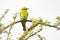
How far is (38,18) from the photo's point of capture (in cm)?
140

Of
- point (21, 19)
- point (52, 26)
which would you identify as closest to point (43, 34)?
point (52, 26)

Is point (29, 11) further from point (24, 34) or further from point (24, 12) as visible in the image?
point (24, 34)

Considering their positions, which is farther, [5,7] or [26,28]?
[5,7]

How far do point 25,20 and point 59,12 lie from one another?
0.29 metres

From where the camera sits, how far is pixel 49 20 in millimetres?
1385

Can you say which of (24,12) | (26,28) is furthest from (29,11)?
(26,28)

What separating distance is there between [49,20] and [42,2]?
0.59ft

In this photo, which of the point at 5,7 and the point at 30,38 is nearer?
the point at 30,38

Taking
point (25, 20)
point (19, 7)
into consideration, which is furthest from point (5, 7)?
point (25, 20)

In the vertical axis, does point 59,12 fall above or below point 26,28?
above

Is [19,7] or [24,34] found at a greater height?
[19,7]

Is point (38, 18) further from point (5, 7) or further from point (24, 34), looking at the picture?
point (5, 7)

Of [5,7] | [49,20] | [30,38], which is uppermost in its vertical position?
[5,7]

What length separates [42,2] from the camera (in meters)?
1.46
